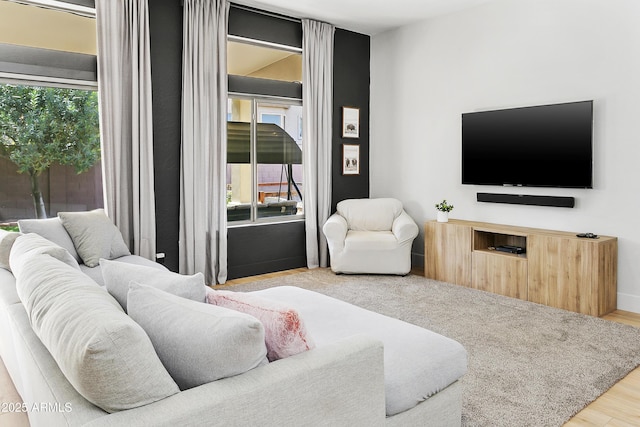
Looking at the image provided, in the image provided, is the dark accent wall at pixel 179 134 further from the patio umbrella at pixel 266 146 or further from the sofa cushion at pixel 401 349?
the sofa cushion at pixel 401 349

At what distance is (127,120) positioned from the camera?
4.21 m

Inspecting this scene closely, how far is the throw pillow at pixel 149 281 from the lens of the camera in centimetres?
165

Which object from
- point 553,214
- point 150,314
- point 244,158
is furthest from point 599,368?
point 244,158

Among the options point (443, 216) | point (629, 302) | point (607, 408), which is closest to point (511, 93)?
point (443, 216)

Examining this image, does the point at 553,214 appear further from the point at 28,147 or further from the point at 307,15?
the point at 28,147

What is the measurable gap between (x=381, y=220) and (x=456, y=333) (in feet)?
7.51

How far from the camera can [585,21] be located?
160 inches

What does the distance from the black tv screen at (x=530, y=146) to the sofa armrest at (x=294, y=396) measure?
3.37m

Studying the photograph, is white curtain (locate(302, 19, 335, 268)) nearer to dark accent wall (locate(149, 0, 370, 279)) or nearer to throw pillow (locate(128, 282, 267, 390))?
dark accent wall (locate(149, 0, 370, 279))

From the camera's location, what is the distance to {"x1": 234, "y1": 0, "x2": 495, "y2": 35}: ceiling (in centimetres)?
480

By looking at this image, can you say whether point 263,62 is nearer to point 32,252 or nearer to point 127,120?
point 127,120

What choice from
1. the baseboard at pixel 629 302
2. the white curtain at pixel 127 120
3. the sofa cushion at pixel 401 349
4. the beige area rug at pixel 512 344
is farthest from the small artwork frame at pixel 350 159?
the sofa cushion at pixel 401 349

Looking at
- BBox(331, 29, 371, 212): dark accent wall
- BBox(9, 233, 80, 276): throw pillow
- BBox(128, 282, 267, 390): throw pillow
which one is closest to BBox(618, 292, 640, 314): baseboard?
Answer: BBox(331, 29, 371, 212): dark accent wall

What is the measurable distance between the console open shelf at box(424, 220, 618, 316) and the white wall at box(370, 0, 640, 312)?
24 centimetres
